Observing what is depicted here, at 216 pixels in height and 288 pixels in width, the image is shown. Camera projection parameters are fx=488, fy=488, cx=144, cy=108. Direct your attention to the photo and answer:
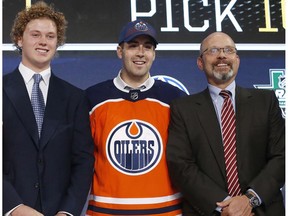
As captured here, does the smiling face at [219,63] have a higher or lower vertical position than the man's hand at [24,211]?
higher

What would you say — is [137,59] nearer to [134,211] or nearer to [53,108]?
[53,108]

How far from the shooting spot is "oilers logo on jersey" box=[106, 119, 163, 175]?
83.1 inches

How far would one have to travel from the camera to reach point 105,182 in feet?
6.93

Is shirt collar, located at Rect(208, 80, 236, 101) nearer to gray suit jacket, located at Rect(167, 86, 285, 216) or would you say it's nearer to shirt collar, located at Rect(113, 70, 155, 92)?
gray suit jacket, located at Rect(167, 86, 285, 216)

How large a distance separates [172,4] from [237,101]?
1.01 meters

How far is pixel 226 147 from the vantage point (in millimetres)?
2088

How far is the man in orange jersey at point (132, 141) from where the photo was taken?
6.86ft

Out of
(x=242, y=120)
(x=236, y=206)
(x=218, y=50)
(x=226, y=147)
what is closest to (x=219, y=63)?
(x=218, y=50)

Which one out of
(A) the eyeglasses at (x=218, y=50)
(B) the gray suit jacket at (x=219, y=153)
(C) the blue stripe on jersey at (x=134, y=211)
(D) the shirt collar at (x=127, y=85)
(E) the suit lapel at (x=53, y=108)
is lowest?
(C) the blue stripe on jersey at (x=134, y=211)

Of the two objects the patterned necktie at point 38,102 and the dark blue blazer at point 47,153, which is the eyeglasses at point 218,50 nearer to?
the dark blue blazer at point 47,153

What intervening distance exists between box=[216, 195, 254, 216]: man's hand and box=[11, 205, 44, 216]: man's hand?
73 centimetres

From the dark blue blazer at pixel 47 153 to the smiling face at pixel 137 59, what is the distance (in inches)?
12.2

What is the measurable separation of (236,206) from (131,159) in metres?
0.49

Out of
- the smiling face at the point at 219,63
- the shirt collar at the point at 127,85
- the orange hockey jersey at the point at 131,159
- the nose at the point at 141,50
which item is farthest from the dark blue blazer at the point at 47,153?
the smiling face at the point at 219,63
